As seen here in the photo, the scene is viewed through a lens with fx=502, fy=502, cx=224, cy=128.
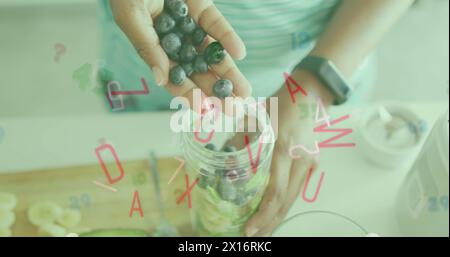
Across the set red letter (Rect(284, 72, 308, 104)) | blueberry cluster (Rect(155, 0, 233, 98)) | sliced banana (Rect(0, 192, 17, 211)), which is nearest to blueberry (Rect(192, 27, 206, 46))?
blueberry cluster (Rect(155, 0, 233, 98))

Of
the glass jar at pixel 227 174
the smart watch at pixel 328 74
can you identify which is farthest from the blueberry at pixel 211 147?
the smart watch at pixel 328 74

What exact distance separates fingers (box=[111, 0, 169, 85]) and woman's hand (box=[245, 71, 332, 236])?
11 centimetres

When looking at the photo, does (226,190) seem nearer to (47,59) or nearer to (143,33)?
(143,33)

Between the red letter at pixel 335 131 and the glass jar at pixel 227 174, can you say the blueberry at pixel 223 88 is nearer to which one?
the glass jar at pixel 227 174

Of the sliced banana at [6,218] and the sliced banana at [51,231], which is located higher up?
the sliced banana at [6,218]

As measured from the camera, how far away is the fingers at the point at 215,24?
0.32 meters

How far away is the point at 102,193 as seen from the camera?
44 centimetres

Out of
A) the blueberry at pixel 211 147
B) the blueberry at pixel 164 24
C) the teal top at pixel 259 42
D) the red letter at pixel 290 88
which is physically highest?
the blueberry at pixel 164 24

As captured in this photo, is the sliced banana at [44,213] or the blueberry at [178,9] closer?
the blueberry at [178,9]

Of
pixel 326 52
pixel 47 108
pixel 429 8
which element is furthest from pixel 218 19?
pixel 429 8

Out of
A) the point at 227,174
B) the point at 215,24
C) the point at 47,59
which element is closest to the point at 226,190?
the point at 227,174

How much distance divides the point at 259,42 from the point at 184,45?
11 centimetres

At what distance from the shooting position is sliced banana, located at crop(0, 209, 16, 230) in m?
0.41

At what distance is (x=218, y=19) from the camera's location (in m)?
0.33
